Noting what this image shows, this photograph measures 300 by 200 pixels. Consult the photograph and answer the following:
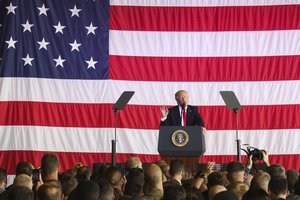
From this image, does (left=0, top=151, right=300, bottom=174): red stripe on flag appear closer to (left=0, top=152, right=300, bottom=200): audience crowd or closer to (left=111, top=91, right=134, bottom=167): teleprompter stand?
(left=111, top=91, right=134, bottom=167): teleprompter stand

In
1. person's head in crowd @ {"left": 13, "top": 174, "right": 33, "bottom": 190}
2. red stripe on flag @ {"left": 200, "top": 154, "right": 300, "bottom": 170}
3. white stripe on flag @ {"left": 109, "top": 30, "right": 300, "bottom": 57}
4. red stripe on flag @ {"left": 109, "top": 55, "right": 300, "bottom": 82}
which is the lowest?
person's head in crowd @ {"left": 13, "top": 174, "right": 33, "bottom": 190}

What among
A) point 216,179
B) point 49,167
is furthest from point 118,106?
point 216,179

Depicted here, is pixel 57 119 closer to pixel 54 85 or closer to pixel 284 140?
pixel 54 85

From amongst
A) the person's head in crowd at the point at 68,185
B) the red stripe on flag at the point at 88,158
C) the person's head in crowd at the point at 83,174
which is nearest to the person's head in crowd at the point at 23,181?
the person's head in crowd at the point at 68,185

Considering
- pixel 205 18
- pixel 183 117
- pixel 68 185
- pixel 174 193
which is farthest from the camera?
pixel 205 18

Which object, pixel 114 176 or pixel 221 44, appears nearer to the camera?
pixel 114 176

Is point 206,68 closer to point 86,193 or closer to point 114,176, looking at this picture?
point 114,176

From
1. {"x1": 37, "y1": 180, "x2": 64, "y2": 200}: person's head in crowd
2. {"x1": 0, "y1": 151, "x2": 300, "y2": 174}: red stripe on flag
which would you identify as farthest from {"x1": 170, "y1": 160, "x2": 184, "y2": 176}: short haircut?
{"x1": 0, "y1": 151, "x2": 300, "y2": 174}: red stripe on flag

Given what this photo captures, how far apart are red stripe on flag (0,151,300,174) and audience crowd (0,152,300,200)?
4320 mm

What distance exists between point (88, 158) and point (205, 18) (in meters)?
3.24

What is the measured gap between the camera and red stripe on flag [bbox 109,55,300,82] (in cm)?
1201

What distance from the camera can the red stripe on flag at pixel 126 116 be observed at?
1195 centimetres

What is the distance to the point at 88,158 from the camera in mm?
11961

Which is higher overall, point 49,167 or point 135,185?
point 49,167
